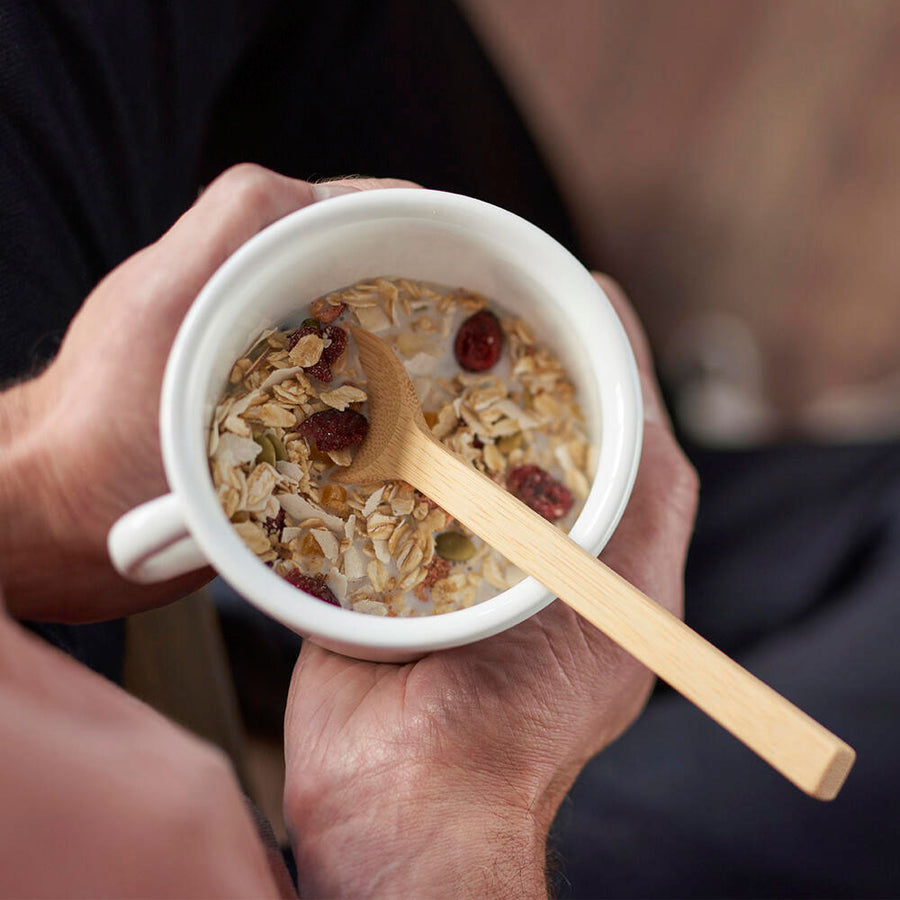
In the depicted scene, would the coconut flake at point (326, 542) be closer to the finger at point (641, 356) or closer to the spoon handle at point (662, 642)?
the spoon handle at point (662, 642)

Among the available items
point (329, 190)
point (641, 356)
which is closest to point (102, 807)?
point (329, 190)

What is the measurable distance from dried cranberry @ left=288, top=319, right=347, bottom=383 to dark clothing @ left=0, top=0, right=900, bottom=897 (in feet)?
0.61

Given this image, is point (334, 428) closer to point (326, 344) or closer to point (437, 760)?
point (326, 344)

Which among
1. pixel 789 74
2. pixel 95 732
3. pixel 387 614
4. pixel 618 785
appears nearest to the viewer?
pixel 95 732

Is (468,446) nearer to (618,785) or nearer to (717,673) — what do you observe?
(717,673)

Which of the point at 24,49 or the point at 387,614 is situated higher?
the point at 24,49

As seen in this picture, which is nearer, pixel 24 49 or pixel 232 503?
pixel 232 503

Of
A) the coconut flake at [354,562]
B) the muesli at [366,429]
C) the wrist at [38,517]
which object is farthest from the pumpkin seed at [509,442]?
the wrist at [38,517]

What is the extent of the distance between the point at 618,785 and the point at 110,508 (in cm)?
46

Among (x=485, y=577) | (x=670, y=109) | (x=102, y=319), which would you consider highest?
(x=102, y=319)

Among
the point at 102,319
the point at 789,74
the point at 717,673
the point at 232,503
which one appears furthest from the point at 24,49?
the point at 789,74

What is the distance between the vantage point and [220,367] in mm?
397

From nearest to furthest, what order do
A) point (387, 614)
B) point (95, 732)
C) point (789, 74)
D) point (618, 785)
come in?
point (95, 732) → point (387, 614) → point (618, 785) → point (789, 74)

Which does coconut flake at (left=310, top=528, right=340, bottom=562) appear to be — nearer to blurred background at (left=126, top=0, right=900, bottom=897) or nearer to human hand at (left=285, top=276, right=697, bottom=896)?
human hand at (left=285, top=276, right=697, bottom=896)
